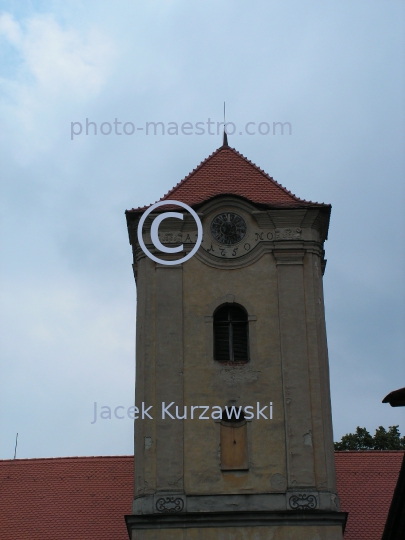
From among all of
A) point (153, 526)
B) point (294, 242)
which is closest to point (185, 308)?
point (294, 242)

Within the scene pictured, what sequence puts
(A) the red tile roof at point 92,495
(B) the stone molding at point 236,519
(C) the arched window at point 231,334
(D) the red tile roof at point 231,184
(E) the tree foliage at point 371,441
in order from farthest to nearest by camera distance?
(E) the tree foliage at point 371,441
(D) the red tile roof at point 231,184
(A) the red tile roof at point 92,495
(C) the arched window at point 231,334
(B) the stone molding at point 236,519

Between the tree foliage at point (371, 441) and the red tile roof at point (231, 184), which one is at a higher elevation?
the red tile roof at point (231, 184)

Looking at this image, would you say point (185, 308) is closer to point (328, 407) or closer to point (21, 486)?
point (328, 407)

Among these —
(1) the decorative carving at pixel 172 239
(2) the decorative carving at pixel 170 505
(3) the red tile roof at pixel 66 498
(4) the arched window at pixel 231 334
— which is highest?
(1) the decorative carving at pixel 172 239

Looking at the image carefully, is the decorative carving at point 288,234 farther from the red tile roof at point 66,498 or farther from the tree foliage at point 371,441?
the tree foliage at point 371,441

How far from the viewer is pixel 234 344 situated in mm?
23312

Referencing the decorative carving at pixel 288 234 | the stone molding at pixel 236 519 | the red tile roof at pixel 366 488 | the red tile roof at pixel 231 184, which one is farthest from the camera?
the red tile roof at pixel 231 184

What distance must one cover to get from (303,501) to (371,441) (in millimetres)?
13227

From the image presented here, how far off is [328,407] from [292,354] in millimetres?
1400

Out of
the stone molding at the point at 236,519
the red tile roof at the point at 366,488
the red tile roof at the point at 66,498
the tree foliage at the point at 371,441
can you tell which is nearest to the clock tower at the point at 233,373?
the stone molding at the point at 236,519

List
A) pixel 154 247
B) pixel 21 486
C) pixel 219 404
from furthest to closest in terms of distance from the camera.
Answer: pixel 21 486, pixel 154 247, pixel 219 404

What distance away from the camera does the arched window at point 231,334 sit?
2317 centimetres

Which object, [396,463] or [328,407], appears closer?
[328,407]

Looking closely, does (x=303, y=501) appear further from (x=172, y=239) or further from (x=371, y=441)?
(x=371, y=441)
